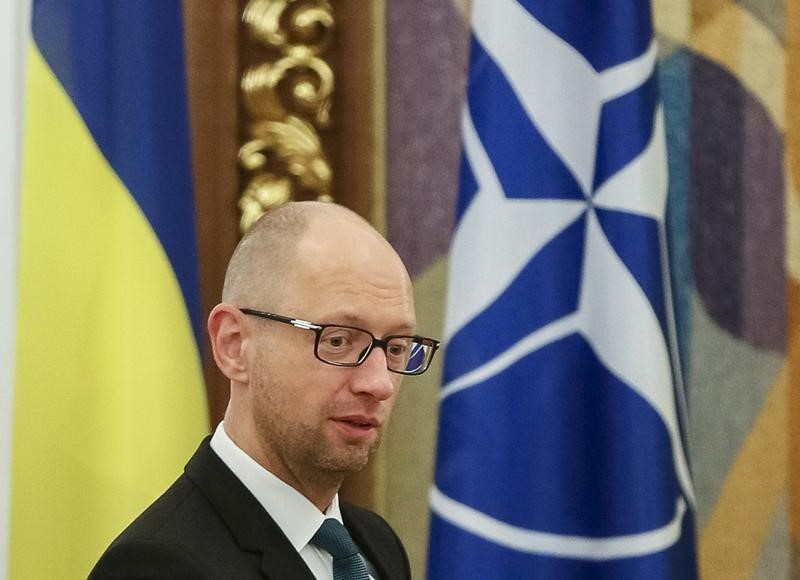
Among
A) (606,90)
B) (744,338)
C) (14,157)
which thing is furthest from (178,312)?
(744,338)

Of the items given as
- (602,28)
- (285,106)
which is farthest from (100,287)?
(602,28)

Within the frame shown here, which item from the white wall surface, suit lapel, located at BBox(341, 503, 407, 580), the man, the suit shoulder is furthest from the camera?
the white wall surface

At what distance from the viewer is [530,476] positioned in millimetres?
2164

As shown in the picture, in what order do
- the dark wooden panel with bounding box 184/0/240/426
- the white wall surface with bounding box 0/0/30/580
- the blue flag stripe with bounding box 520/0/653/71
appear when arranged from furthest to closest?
the dark wooden panel with bounding box 184/0/240/426, the white wall surface with bounding box 0/0/30/580, the blue flag stripe with bounding box 520/0/653/71

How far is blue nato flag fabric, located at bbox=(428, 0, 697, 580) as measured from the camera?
216 cm

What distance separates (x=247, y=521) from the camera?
1.38 metres

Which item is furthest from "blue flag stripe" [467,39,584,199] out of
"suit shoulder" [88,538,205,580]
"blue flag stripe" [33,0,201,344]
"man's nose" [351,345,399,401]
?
"suit shoulder" [88,538,205,580]

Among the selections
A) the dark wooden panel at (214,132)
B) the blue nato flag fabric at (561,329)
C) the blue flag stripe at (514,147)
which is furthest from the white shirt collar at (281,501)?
the dark wooden panel at (214,132)

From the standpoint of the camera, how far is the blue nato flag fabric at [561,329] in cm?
216

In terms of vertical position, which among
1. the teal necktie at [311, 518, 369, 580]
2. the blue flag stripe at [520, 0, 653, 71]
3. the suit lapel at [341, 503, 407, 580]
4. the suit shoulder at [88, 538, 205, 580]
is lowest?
the suit lapel at [341, 503, 407, 580]

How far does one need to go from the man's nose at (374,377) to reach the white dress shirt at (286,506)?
5.7 inches

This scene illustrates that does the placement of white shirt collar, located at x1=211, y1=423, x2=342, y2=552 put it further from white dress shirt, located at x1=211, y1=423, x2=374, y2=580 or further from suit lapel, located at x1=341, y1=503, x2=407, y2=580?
suit lapel, located at x1=341, y1=503, x2=407, y2=580

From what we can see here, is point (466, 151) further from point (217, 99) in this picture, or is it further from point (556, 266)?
point (217, 99)

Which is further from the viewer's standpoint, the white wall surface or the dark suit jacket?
the white wall surface
